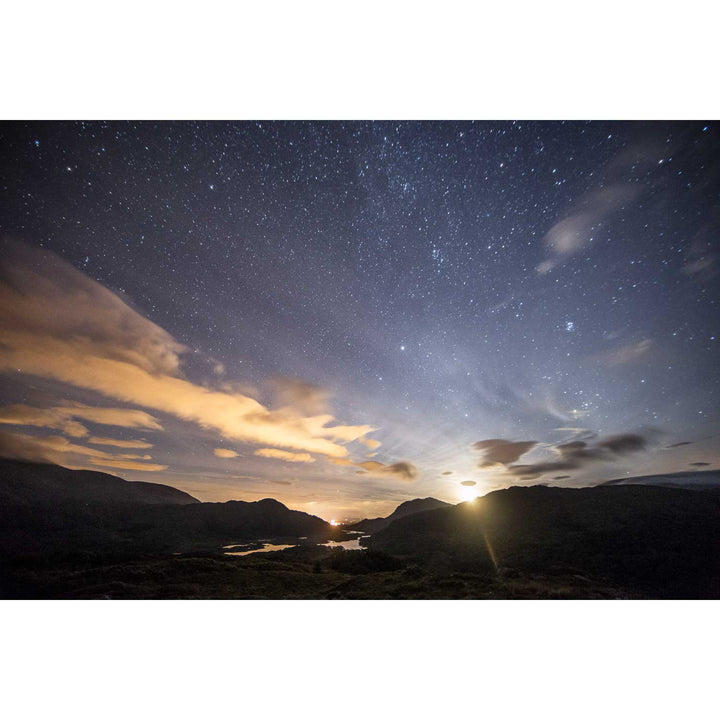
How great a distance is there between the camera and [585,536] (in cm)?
1300

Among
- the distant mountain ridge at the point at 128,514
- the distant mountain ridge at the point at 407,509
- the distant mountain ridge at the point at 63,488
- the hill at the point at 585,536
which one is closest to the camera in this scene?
the hill at the point at 585,536

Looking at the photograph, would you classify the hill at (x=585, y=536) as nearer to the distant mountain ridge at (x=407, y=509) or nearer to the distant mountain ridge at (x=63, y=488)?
the distant mountain ridge at (x=407, y=509)

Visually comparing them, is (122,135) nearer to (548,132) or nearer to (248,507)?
(548,132)

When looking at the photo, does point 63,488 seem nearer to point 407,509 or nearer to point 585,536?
point 407,509

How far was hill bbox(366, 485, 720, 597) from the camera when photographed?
29.1 ft

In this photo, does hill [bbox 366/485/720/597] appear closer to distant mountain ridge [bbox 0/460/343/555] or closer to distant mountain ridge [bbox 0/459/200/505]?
distant mountain ridge [bbox 0/460/343/555]

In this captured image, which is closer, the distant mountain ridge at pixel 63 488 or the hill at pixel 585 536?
the hill at pixel 585 536

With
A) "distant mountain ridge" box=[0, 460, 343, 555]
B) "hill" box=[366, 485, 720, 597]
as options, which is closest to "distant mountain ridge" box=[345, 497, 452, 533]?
"hill" box=[366, 485, 720, 597]

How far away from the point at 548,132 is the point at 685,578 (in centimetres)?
1206

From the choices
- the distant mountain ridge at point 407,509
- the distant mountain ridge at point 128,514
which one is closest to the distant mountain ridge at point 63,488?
the distant mountain ridge at point 128,514

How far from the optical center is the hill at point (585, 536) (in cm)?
886

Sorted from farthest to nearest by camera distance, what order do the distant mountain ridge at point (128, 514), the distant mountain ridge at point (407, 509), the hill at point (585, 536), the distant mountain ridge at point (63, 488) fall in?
1. the distant mountain ridge at point (407, 509)
2. the distant mountain ridge at point (63, 488)
3. the distant mountain ridge at point (128, 514)
4. the hill at point (585, 536)

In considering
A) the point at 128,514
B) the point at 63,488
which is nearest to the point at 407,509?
the point at 128,514

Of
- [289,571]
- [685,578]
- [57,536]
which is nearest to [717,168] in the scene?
[685,578]
